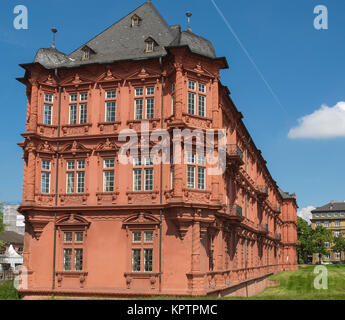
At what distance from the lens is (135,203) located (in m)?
32.0

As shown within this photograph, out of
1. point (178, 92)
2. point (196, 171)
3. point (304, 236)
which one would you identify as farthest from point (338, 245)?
point (178, 92)

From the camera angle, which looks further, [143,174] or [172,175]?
[143,174]

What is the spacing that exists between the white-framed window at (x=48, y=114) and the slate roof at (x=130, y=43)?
2859mm

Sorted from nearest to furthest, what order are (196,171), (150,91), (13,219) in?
(196,171)
(150,91)
(13,219)

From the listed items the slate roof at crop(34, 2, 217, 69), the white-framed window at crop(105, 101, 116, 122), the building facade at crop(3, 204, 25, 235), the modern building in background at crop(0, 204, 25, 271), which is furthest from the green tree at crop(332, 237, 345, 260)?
the white-framed window at crop(105, 101, 116, 122)

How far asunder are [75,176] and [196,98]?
32.6 feet

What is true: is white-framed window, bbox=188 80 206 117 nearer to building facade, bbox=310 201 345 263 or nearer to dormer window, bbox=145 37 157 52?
dormer window, bbox=145 37 157 52

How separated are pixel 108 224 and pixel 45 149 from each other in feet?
23.2

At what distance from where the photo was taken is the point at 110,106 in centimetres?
3400

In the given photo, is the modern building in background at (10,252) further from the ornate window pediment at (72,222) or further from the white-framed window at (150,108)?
the white-framed window at (150,108)

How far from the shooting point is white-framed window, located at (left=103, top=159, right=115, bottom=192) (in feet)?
108

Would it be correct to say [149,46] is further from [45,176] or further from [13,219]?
[13,219]
